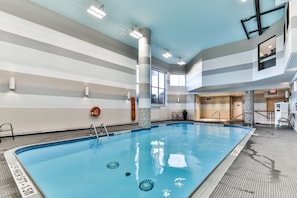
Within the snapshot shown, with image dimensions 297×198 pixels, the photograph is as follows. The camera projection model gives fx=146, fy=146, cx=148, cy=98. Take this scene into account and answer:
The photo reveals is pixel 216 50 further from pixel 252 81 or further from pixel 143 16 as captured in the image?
pixel 143 16

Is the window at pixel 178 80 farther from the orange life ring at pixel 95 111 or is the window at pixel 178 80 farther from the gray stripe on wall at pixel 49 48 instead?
the orange life ring at pixel 95 111

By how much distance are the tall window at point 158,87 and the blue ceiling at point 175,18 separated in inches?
119

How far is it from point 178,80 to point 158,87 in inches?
85.4

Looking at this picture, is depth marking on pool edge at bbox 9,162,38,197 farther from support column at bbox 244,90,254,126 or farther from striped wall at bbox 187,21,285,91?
support column at bbox 244,90,254,126

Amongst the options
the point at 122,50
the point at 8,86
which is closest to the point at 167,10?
the point at 122,50

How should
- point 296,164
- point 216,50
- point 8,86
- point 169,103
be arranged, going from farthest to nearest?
1. point 169,103
2. point 216,50
3. point 8,86
4. point 296,164

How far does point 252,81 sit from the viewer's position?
7.75m

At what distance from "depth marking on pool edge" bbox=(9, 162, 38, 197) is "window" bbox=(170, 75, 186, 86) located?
10585 millimetres

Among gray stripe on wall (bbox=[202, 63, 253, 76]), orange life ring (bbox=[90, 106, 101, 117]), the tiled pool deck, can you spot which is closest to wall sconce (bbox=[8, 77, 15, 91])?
the tiled pool deck

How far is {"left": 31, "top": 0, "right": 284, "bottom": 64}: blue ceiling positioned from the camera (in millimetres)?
5301

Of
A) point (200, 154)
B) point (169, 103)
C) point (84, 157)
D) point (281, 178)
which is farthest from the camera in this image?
Result: point (169, 103)

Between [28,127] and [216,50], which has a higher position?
[216,50]

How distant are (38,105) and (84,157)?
332cm

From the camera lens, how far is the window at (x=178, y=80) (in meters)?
11.9
